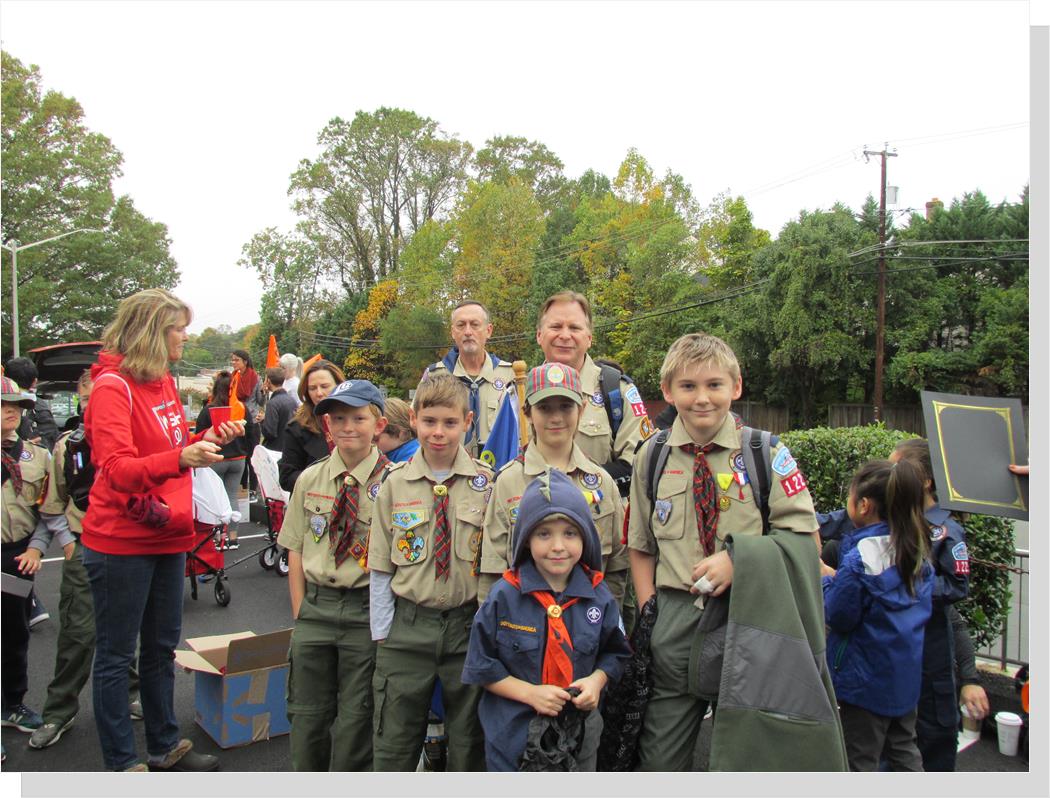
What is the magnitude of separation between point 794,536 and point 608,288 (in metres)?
33.3

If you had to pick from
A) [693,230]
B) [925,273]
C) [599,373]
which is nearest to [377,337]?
[693,230]

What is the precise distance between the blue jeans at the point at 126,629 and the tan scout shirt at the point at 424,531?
42.3 inches

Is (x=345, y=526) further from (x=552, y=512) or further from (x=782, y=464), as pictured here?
(x=782, y=464)

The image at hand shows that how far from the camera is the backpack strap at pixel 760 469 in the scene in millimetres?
2486

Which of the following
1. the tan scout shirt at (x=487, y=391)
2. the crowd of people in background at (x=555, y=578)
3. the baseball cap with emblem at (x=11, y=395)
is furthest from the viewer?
the tan scout shirt at (x=487, y=391)

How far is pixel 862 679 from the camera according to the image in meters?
2.86

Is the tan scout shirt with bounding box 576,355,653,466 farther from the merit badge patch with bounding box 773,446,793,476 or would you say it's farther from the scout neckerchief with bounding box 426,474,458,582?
the merit badge patch with bounding box 773,446,793,476

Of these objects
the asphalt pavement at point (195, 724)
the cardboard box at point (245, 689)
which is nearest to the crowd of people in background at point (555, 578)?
the asphalt pavement at point (195, 724)

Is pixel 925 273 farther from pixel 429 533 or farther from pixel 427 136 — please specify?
pixel 427 136

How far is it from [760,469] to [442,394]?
1.25 meters

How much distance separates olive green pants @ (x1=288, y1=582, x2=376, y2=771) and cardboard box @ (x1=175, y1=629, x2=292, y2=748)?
2.81 feet

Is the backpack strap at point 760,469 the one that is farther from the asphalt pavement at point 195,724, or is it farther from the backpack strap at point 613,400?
the asphalt pavement at point 195,724

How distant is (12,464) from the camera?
3975mm

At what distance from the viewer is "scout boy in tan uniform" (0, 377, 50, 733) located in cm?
381
